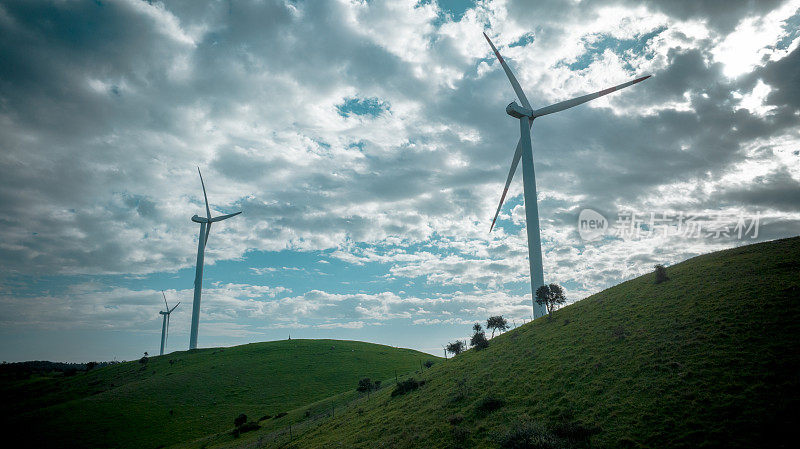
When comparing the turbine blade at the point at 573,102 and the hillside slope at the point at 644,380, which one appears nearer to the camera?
the hillside slope at the point at 644,380

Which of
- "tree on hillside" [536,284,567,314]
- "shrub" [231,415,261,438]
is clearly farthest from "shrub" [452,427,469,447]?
"shrub" [231,415,261,438]

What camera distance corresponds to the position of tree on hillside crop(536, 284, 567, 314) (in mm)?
58312

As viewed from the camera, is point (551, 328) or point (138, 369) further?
point (138, 369)

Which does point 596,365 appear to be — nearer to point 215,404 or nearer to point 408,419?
point 408,419

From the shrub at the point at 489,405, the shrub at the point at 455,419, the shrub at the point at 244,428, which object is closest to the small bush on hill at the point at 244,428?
the shrub at the point at 244,428

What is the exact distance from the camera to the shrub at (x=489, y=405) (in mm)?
30652

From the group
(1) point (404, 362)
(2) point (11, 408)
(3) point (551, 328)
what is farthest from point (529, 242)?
(2) point (11, 408)

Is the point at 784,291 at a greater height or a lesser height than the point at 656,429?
greater

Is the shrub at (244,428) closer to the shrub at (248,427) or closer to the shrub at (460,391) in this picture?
the shrub at (248,427)

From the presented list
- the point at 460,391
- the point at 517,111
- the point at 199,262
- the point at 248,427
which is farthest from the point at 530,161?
→ the point at 199,262

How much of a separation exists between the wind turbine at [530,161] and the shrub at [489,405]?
30.9 metres

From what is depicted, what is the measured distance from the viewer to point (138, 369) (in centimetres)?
11706

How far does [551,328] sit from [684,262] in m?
22.8

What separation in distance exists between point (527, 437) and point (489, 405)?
27.0 ft
